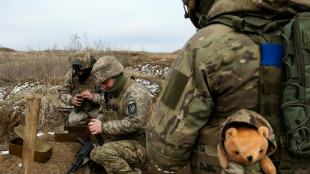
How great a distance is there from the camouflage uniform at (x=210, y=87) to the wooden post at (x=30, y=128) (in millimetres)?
1631

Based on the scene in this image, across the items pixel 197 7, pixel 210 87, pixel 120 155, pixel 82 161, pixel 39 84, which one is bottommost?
pixel 82 161

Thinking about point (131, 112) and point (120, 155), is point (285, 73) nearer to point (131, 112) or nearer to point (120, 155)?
point (131, 112)

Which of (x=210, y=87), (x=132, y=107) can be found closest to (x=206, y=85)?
(x=210, y=87)

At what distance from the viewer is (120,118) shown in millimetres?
3936

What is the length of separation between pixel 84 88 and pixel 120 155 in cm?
208

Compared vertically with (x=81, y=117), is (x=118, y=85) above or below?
above

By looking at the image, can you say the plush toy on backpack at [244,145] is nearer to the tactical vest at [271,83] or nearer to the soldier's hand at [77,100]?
the tactical vest at [271,83]

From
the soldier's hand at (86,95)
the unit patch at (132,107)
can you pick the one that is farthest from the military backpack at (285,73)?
the soldier's hand at (86,95)

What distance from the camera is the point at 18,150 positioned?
3908mm

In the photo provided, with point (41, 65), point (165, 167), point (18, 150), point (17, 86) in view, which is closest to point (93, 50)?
point (41, 65)

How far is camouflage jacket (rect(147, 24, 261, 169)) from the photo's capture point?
1.74m

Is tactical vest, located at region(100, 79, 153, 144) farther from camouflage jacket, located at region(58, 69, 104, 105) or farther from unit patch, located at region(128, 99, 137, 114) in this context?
camouflage jacket, located at region(58, 69, 104, 105)

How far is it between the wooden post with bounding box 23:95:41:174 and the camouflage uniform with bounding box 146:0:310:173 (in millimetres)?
1631

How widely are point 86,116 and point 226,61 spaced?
4130 mm
